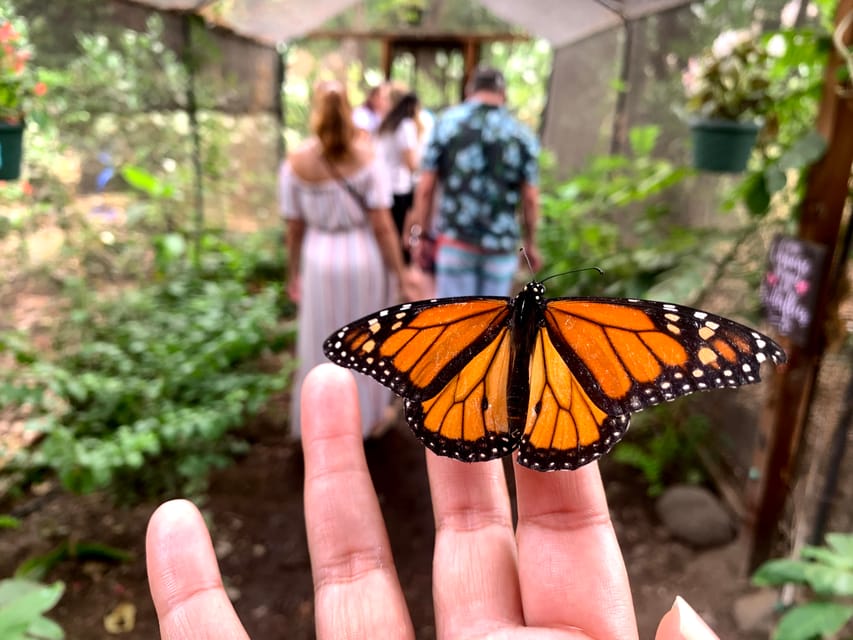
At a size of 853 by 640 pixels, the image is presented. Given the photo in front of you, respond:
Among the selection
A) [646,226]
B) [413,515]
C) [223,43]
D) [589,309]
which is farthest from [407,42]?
[589,309]

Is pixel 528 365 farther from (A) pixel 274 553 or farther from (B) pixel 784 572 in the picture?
(A) pixel 274 553

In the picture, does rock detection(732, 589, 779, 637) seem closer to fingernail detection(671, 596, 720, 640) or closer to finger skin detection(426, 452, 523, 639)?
finger skin detection(426, 452, 523, 639)

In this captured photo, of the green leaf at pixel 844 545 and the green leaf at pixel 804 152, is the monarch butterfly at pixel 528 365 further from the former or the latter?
the green leaf at pixel 804 152

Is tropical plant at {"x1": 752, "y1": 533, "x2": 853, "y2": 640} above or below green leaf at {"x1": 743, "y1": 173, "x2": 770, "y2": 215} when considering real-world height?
below

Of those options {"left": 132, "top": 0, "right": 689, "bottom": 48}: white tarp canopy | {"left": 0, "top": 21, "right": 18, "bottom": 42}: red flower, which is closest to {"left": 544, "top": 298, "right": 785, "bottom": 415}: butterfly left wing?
{"left": 0, "top": 21, "right": 18, "bottom": 42}: red flower

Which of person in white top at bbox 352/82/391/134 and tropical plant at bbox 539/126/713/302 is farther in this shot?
person in white top at bbox 352/82/391/134

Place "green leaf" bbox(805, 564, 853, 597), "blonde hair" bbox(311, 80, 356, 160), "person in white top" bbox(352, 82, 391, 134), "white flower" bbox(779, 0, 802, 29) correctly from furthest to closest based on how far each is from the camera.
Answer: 1. "person in white top" bbox(352, 82, 391, 134)
2. "blonde hair" bbox(311, 80, 356, 160)
3. "white flower" bbox(779, 0, 802, 29)
4. "green leaf" bbox(805, 564, 853, 597)

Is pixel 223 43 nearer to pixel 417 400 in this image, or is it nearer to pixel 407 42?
pixel 417 400
